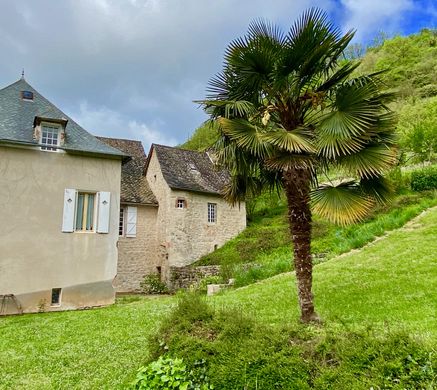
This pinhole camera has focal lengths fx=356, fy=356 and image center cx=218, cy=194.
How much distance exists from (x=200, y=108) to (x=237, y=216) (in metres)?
15.2

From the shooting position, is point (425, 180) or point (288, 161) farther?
point (425, 180)

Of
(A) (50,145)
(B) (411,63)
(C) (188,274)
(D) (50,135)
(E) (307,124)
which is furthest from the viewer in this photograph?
(B) (411,63)

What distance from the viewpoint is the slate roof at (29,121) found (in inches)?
515

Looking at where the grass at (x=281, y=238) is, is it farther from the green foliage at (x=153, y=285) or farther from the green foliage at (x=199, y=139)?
the green foliage at (x=199, y=139)

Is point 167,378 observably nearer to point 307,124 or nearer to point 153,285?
point 307,124

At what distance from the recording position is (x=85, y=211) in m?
13.8

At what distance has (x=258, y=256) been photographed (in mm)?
19312

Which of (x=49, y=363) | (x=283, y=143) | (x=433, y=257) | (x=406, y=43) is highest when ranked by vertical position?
(x=406, y=43)

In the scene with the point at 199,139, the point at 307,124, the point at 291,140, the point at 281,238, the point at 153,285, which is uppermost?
the point at 199,139

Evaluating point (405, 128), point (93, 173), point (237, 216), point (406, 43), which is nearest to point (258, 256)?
point (237, 216)

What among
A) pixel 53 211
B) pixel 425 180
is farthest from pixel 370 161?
pixel 425 180

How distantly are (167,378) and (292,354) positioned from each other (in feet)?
4.57

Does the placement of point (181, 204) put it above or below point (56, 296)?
above

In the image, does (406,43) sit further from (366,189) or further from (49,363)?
(49,363)
